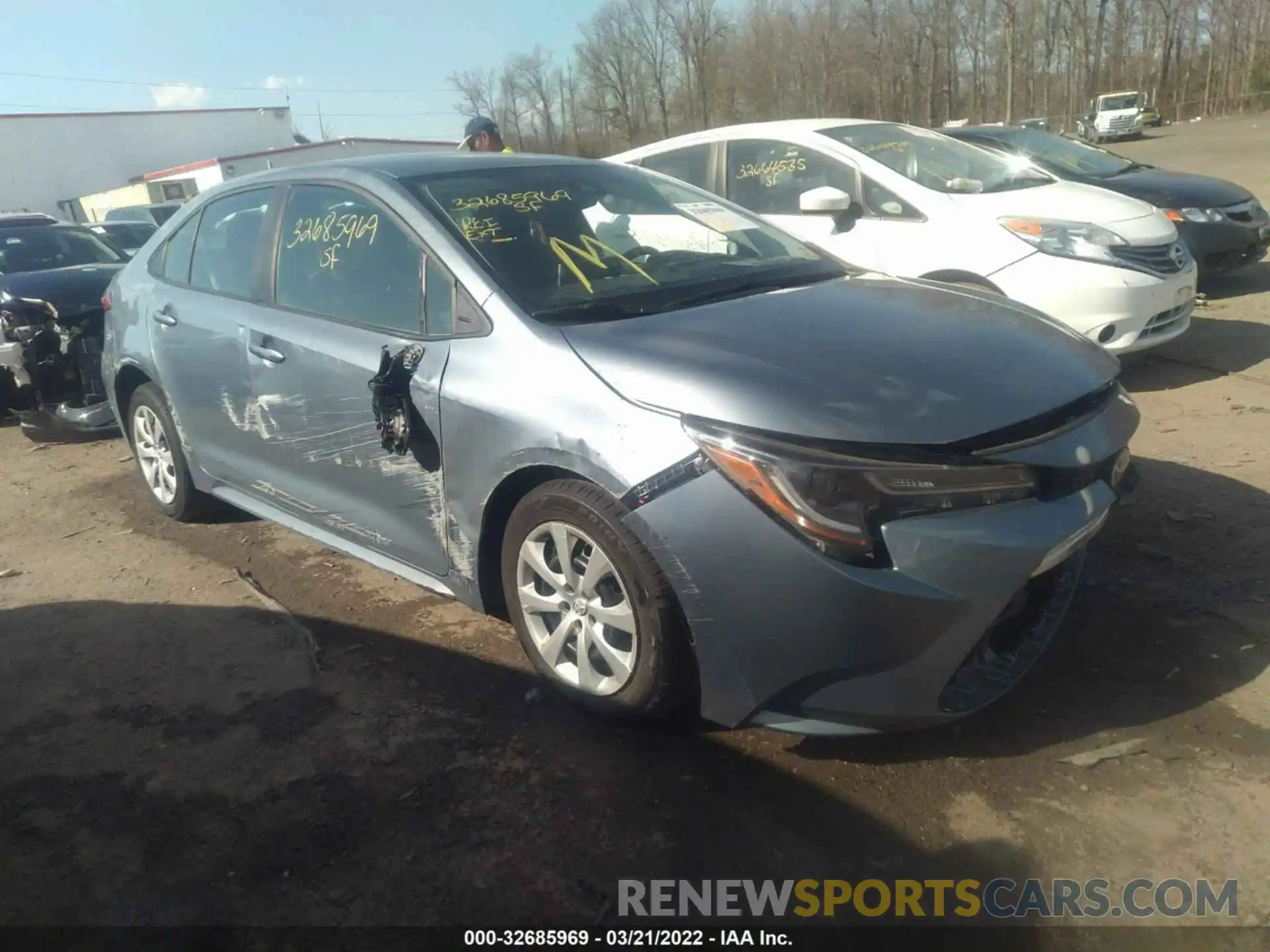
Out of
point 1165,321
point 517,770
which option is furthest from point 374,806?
point 1165,321

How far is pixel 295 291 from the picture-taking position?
3734mm

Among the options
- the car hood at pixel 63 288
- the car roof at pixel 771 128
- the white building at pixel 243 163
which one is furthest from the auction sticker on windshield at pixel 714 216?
the white building at pixel 243 163

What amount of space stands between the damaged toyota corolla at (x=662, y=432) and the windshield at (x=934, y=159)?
269 centimetres

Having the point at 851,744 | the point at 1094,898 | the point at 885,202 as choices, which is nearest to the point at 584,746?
the point at 851,744

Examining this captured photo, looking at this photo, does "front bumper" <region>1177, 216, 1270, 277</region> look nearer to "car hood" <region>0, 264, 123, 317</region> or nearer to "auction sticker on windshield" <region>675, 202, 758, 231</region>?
"auction sticker on windshield" <region>675, 202, 758, 231</region>

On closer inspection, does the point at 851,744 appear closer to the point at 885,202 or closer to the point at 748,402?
the point at 748,402

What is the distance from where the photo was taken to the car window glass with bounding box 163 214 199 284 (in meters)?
4.49

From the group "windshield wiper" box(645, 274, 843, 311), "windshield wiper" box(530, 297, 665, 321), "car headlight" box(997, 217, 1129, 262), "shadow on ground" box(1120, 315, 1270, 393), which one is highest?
"windshield wiper" box(530, 297, 665, 321)

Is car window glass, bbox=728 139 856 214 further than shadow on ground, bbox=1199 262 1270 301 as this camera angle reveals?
No

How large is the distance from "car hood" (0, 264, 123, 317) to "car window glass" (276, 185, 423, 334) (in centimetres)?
376

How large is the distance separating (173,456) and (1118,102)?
54923 mm

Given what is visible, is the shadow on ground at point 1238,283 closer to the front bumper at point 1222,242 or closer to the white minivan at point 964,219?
the front bumper at point 1222,242

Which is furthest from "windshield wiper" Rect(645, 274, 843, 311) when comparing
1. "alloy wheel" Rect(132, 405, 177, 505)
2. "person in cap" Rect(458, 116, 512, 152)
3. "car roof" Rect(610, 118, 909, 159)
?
"person in cap" Rect(458, 116, 512, 152)

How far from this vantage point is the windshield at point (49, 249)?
8930mm
